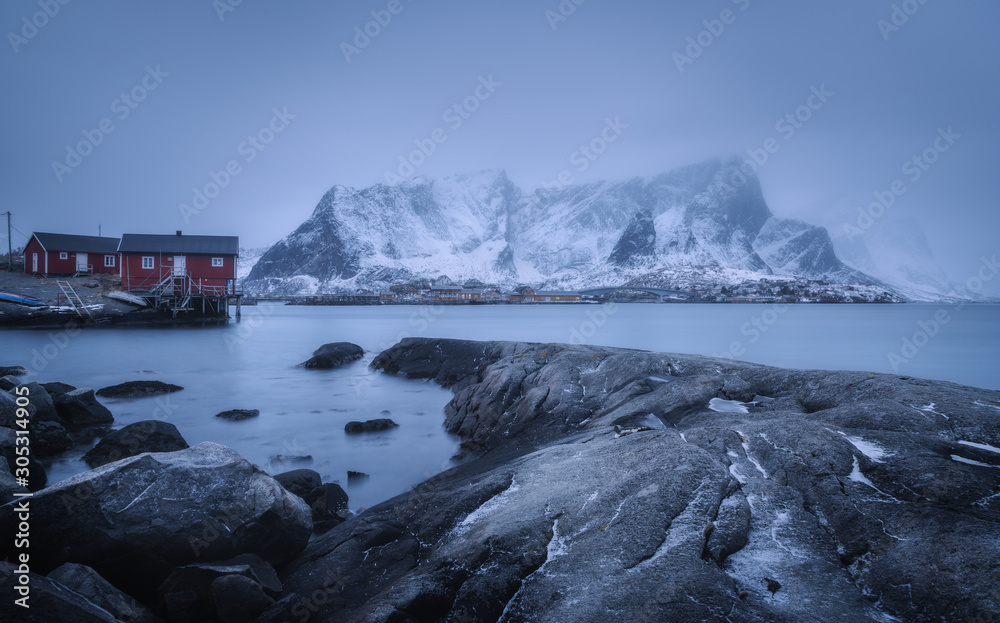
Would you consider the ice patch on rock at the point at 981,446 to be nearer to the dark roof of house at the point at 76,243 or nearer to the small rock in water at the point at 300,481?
the small rock in water at the point at 300,481

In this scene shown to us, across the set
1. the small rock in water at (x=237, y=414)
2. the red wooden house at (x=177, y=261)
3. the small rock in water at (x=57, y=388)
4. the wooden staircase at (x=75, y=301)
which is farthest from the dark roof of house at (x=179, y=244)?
the small rock in water at (x=237, y=414)

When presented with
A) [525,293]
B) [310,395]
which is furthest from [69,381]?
[525,293]

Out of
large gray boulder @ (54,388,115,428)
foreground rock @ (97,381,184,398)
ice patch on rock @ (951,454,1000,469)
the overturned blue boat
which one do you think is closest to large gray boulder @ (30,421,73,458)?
large gray boulder @ (54,388,115,428)

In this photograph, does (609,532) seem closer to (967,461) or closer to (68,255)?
(967,461)

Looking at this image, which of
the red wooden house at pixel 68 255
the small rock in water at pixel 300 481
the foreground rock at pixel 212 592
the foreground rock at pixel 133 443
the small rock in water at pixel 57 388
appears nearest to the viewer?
the foreground rock at pixel 212 592

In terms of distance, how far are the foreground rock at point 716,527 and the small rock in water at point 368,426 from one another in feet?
→ 22.7

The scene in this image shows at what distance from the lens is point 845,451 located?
5988 millimetres

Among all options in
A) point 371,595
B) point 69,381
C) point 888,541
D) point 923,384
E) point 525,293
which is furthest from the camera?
point 525,293

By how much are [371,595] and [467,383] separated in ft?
46.8

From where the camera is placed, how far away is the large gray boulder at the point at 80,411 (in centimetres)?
1373

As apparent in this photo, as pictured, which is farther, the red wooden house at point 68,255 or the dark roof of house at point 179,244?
the dark roof of house at point 179,244

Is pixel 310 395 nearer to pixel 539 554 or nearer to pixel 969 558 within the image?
pixel 539 554

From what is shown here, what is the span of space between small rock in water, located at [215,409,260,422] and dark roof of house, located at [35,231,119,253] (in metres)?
46.7

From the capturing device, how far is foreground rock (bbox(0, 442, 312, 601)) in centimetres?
578
